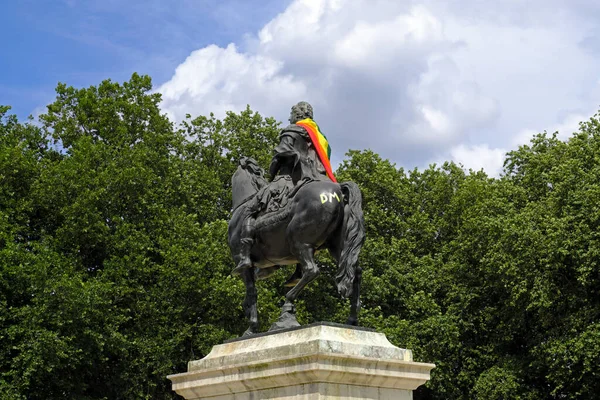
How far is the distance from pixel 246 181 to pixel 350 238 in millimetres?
2145

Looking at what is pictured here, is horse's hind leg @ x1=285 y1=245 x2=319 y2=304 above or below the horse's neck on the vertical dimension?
below

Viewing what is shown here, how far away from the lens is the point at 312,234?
11156 millimetres

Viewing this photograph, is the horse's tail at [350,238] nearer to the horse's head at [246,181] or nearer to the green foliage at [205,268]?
the horse's head at [246,181]

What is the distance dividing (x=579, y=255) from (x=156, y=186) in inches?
578

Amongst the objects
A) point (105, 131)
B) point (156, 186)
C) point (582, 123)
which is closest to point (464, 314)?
point (582, 123)

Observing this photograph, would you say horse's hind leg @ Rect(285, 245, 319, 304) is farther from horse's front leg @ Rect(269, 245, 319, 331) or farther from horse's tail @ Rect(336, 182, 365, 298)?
horse's tail @ Rect(336, 182, 365, 298)

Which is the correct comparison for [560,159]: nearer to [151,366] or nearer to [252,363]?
[151,366]

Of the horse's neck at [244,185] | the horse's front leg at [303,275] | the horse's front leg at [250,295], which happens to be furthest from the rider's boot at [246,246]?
the horse's front leg at [303,275]

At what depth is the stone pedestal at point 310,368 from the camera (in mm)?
9789

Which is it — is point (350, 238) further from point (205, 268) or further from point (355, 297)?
point (205, 268)

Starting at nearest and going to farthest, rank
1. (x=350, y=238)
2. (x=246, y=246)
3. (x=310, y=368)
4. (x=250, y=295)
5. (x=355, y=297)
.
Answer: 1. (x=310, y=368)
2. (x=350, y=238)
3. (x=355, y=297)
4. (x=246, y=246)
5. (x=250, y=295)

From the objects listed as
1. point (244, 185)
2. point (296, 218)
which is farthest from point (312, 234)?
point (244, 185)

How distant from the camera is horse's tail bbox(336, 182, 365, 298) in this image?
35.8ft

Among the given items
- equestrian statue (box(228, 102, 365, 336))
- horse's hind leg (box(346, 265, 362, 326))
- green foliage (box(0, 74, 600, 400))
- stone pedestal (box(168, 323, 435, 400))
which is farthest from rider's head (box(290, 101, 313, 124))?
green foliage (box(0, 74, 600, 400))
